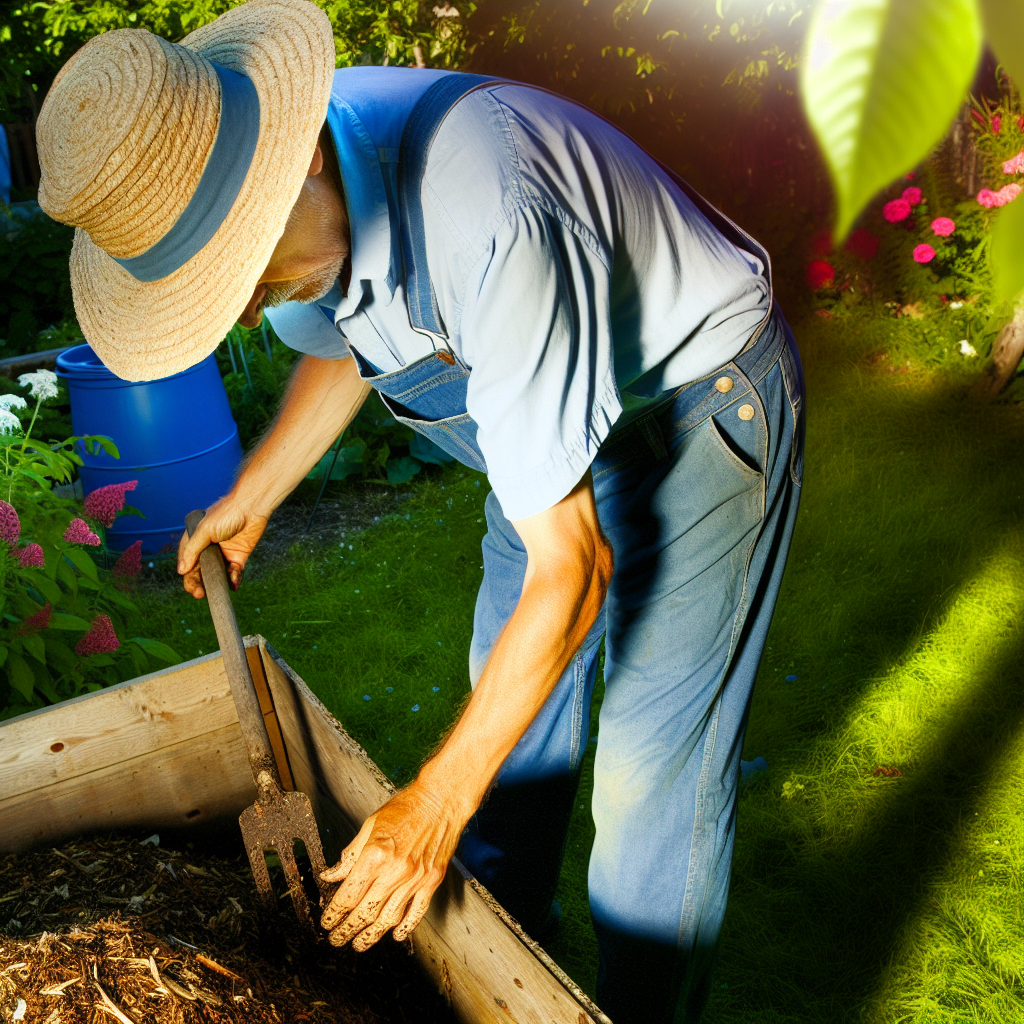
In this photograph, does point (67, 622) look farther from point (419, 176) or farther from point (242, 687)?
point (419, 176)

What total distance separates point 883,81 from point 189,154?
122cm

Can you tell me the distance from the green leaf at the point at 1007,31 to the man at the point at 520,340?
91 cm

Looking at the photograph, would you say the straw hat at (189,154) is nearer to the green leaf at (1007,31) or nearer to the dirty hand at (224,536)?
the dirty hand at (224,536)

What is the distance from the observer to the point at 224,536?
1.95m

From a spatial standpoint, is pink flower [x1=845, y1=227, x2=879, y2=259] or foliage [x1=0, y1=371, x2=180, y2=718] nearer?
pink flower [x1=845, y1=227, x2=879, y2=259]

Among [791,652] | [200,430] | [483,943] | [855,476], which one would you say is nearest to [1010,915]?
[791,652]

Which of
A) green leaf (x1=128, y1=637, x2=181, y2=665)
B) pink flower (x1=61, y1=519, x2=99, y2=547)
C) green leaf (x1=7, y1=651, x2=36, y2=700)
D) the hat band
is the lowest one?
green leaf (x1=128, y1=637, x2=181, y2=665)

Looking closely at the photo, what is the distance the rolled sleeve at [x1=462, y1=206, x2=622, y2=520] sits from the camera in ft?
3.67

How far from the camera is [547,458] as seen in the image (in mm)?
1151

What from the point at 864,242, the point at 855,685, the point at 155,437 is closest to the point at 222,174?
the point at 864,242

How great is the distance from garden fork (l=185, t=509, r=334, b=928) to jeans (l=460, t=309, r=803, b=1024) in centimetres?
53

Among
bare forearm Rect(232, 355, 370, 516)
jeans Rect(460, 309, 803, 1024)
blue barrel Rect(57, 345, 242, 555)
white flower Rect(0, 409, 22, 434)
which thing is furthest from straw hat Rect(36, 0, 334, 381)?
blue barrel Rect(57, 345, 242, 555)

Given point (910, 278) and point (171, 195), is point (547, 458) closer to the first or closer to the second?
point (171, 195)

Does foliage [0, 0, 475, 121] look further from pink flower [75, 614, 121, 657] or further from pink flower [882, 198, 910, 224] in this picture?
pink flower [75, 614, 121, 657]
